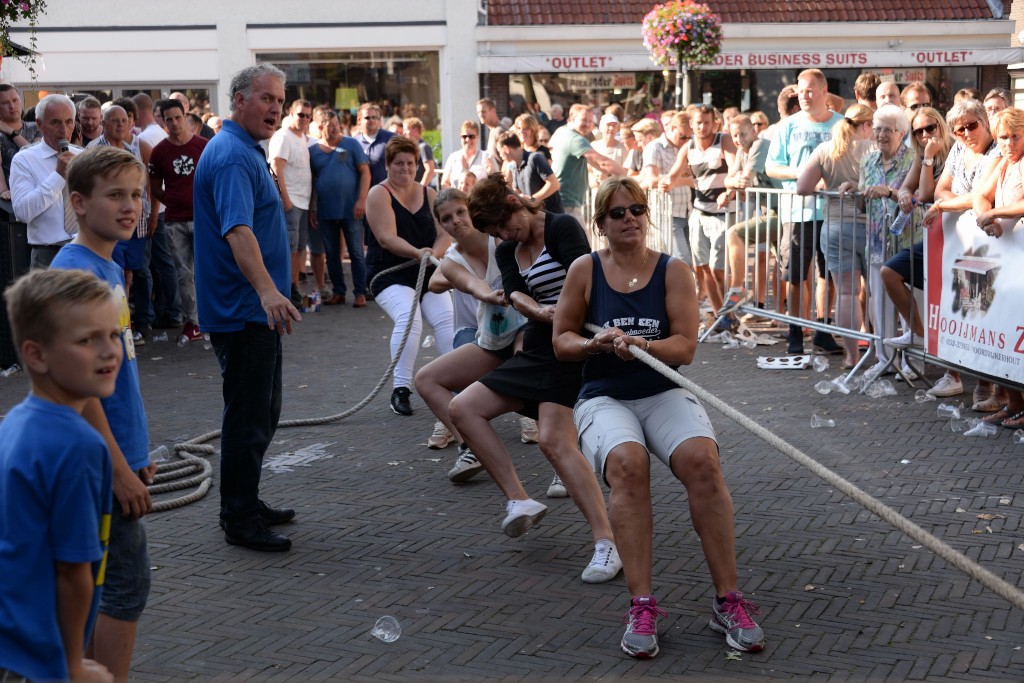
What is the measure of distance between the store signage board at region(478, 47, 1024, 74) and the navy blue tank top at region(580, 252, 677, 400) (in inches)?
862

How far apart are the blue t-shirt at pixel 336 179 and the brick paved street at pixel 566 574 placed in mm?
5904

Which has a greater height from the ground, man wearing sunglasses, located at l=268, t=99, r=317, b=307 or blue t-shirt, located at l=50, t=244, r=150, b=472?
man wearing sunglasses, located at l=268, t=99, r=317, b=307

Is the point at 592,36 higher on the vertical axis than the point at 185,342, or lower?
higher

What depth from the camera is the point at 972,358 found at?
24.6 feet

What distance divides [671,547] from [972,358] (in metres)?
3.20

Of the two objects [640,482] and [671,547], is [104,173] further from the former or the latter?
[671,547]

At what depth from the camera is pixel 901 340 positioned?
27.7ft

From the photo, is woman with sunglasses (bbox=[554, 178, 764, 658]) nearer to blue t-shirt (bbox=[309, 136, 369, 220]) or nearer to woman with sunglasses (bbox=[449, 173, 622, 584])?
woman with sunglasses (bbox=[449, 173, 622, 584])

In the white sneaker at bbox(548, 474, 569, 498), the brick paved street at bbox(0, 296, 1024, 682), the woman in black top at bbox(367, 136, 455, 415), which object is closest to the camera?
the brick paved street at bbox(0, 296, 1024, 682)

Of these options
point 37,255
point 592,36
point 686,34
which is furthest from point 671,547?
point 592,36

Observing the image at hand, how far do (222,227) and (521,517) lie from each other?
1.77 m

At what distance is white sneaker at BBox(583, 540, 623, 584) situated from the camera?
191 inches

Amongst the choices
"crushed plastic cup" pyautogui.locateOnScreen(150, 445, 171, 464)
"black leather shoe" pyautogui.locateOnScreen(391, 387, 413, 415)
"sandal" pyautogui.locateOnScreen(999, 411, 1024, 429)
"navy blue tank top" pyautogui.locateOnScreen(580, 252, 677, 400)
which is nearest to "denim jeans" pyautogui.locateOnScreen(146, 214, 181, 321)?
"black leather shoe" pyautogui.locateOnScreen(391, 387, 413, 415)

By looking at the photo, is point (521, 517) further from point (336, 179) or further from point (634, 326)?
point (336, 179)
